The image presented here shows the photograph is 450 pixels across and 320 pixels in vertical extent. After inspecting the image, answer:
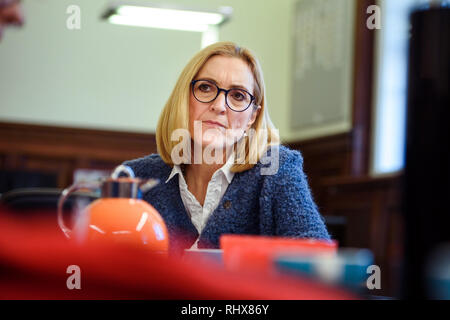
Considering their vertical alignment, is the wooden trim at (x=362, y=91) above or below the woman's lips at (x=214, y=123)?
above

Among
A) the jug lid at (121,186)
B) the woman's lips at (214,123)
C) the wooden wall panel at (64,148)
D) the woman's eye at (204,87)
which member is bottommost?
the jug lid at (121,186)

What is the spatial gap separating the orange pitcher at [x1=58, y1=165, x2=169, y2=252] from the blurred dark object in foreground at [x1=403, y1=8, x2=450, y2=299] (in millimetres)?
541

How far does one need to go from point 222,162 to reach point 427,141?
129cm

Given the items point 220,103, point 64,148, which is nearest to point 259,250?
point 220,103

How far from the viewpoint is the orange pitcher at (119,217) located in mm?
944

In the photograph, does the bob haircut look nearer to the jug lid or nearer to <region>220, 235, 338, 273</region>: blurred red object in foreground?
the jug lid

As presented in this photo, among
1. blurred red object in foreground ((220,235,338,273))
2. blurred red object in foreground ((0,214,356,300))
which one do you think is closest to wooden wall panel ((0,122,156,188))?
blurred red object in foreground ((220,235,338,273))

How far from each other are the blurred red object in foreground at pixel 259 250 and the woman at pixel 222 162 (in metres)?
0.80

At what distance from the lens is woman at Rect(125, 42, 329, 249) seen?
5.21 ft

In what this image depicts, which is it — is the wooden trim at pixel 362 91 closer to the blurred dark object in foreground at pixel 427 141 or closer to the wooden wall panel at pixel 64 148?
the wooden wall panel at pixel 64 148

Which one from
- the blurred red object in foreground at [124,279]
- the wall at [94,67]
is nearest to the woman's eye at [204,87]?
the blurred red object in foreground at [124,279]

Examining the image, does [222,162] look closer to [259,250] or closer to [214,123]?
[214,123]
